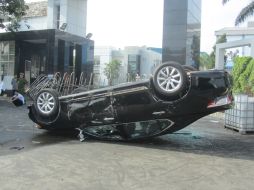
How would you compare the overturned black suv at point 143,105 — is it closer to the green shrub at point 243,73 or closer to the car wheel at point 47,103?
the car wheel at point 47,103

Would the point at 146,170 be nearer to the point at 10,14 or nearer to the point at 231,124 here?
the point at 231,124

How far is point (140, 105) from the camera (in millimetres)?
9172

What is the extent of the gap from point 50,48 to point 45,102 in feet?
63.5

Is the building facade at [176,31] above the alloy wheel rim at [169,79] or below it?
above

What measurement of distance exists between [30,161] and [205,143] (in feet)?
15.2

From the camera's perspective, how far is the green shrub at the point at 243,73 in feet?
59.2

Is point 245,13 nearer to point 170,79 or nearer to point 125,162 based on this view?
point 170,79

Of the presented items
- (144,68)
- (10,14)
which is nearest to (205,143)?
(10,14)

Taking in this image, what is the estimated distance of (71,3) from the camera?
1422 inches

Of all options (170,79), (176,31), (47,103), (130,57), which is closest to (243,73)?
(170,79)

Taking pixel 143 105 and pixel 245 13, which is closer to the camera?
pixel 143 105

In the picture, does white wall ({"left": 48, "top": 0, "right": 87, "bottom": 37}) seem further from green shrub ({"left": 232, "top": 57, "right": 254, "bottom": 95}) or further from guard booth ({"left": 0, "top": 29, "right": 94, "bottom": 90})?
green shrub ({"left": 232, "top": 57, "right": 254, "bottom": 95})

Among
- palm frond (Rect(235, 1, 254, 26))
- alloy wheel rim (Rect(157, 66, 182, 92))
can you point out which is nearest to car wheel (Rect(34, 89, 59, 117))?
alloy wheel rim (Rect(157, 66, 182, 92))

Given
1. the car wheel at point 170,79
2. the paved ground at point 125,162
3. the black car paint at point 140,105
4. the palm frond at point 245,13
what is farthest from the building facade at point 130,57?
the car wheel at point 170,79
